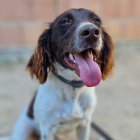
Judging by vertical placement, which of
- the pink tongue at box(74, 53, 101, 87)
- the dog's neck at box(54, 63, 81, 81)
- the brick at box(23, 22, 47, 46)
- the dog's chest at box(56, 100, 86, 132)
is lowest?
the brick at box(23, 22, 47, 46)

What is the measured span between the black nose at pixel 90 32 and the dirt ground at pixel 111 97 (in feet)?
4.17

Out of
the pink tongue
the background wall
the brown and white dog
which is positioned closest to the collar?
the brown and white dog

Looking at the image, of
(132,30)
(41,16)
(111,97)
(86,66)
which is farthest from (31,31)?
(86,66)

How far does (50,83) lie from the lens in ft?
8.86

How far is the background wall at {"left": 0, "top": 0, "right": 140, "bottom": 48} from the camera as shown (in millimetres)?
4582

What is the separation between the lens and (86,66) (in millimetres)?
2416

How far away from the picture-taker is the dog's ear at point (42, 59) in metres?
2.61

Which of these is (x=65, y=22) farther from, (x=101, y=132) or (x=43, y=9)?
(x=43, y=9)

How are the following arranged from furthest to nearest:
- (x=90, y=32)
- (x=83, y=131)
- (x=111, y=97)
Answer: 1. (x=111, y=97)
2. (x=83, y=131)
3. (x=90, y=32)

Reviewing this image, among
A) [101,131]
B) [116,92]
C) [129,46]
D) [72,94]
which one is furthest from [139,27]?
[72,94]

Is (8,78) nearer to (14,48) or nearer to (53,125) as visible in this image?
(14,48)

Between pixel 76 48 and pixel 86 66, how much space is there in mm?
122

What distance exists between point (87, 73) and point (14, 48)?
245 cm

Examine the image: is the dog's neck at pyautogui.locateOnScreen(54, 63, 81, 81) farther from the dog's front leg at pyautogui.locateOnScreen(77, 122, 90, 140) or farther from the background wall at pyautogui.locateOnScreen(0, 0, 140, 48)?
the background wall at pyautogui.locateOnScreen(0, 0, 140, 48)
